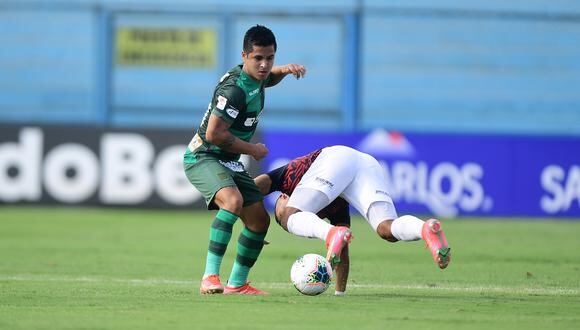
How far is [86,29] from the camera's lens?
2945cm

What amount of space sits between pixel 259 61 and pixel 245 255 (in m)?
1.42

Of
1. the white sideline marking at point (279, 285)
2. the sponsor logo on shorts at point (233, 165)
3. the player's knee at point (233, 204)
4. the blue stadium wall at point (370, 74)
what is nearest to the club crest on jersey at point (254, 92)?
the sponsor logo on shorts at point (233, 165)

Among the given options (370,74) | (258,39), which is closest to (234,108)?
(258,39)

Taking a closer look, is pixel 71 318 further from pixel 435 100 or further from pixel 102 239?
pixel 435 100

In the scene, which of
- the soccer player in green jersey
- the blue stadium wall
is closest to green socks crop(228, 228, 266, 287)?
the soccer player in green jersey

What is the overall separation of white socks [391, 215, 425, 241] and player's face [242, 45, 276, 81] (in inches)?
56.6

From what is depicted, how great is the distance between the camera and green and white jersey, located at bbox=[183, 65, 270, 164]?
8258 mm

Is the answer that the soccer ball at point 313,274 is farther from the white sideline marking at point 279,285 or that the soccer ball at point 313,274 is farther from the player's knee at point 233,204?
the white sideline marking at point 279,285

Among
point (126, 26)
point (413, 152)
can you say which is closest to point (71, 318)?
point (413, 152)

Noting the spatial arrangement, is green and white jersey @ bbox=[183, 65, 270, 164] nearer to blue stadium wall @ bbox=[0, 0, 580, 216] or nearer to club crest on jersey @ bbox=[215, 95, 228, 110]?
club crest on jersey @ bbox=[215, 95, 228, 110]

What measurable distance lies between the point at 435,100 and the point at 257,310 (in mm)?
22540

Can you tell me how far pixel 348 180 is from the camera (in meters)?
8.59

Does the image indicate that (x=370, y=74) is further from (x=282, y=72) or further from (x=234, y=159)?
(x=234, y=159)

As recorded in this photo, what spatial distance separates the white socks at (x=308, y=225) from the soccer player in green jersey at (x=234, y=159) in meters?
0.36
